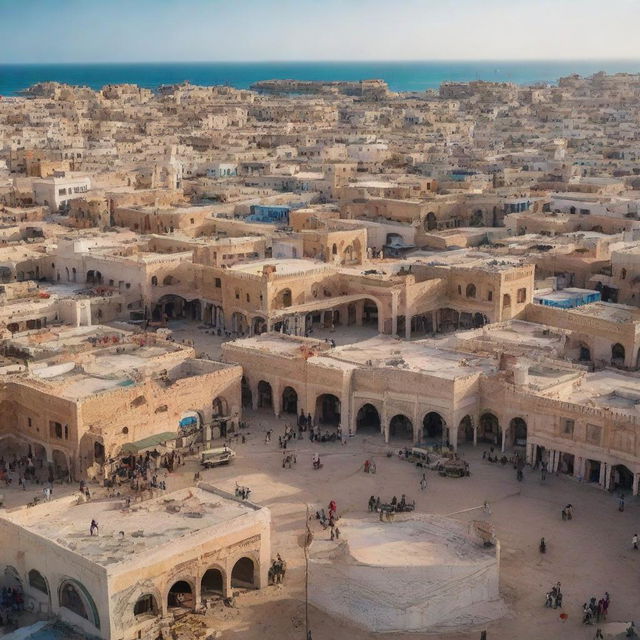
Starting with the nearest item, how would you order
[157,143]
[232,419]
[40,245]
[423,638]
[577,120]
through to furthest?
[423,638], [232,419], [40,245], [157,143], [577,120]

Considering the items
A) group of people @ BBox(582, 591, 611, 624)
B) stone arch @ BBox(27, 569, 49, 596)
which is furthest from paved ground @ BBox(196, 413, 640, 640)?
stone arch @ BBox(27, 569, 49, 596)

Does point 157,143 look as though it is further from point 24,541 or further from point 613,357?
point 24,541

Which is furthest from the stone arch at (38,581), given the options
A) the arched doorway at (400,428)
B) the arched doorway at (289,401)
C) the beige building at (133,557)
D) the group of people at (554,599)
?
the arched doorway at (289,401)

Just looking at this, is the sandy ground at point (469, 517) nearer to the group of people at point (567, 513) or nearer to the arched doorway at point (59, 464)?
the group of people at point (567, 513)

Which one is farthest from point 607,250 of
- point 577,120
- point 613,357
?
point 577,120

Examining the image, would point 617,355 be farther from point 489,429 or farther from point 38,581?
point 38,581
